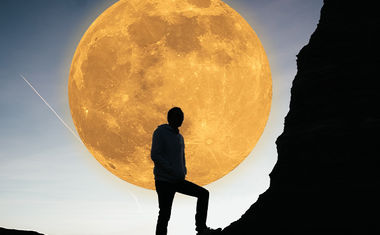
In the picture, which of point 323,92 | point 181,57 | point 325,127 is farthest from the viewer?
point 181,57

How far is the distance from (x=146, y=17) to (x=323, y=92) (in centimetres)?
605

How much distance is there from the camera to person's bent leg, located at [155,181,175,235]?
5129mm

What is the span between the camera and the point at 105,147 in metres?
10.5

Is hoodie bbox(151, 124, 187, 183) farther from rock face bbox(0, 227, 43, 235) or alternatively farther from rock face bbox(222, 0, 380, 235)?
rock face bbox(0, 227, 43, 235)

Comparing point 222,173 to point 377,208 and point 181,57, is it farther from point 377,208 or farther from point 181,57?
point 377,208

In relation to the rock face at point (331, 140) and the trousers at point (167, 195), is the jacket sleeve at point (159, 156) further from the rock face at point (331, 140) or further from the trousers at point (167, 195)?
the rock face at point (331, 140)

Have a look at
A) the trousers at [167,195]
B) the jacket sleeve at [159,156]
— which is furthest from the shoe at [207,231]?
the jacket sleeve at [159,156]

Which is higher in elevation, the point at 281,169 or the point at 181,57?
the point at 181,57

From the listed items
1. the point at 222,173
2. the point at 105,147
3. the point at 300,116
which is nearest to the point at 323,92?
the point at 300,116

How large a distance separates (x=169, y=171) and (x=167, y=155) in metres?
0.27

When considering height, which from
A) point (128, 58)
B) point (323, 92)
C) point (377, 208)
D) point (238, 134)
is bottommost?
point (377, 208)

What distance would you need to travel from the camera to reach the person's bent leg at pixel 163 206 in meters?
5.13

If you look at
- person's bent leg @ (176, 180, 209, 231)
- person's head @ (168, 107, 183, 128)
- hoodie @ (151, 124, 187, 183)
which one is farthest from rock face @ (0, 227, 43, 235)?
person's head @ (168, 107, 183, 128)

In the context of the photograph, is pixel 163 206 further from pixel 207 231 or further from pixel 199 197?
pixel 207 231
